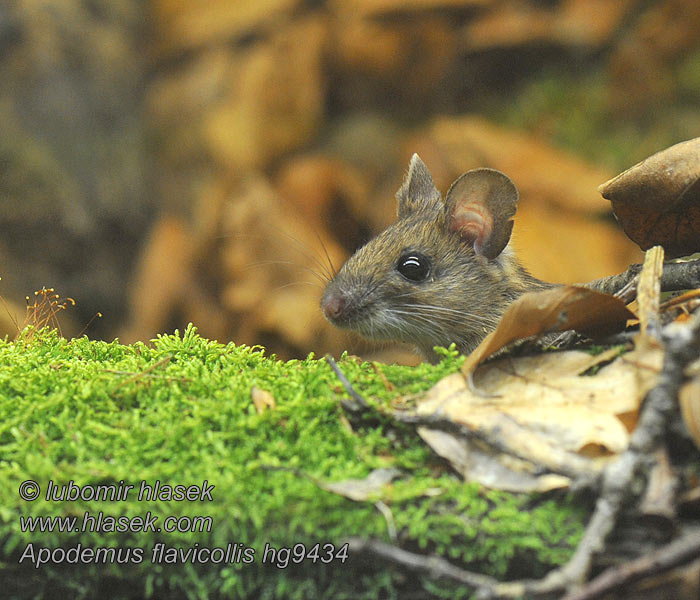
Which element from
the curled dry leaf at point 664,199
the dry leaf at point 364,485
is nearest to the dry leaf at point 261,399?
the dry leaf at point 364,485

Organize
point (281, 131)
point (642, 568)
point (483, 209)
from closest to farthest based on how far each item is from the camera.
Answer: point (642, 568) → point (483, 209) → point (281, 131)

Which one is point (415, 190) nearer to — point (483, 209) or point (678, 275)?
point (483, 209)

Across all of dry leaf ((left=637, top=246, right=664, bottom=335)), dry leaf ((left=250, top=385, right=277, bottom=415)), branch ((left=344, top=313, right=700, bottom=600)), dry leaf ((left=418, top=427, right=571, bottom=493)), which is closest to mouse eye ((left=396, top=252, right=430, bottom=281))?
dry leaf ((left=637, top=246, right=664, bottom=335))

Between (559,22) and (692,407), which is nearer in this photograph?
(692,407)

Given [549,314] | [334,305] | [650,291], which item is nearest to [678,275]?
[650,291]

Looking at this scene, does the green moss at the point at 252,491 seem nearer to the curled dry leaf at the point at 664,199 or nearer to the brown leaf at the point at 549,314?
the brown leaf at the point at 549,314

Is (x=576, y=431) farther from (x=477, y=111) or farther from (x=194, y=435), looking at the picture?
(x=477, y=111)

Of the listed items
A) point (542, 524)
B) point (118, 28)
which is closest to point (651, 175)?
point (542, 524)
